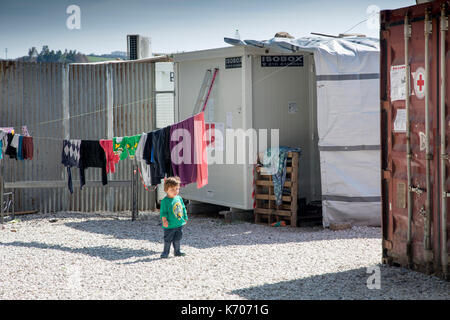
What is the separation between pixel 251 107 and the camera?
1295 centimetres

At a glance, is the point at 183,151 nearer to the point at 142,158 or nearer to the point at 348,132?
the point at 142,158

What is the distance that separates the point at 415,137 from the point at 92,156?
22.8ft

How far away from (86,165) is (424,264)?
7.26 meters

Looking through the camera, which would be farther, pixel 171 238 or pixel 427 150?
pixel 171 238

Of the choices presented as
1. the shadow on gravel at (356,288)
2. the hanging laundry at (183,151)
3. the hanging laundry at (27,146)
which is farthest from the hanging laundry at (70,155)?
the shadow on gravel at (356,288)

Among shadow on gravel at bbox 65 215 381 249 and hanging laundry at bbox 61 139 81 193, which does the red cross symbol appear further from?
hanging laundry at bbox 61 139 81 193

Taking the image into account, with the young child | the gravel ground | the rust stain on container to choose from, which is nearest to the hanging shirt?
the young child

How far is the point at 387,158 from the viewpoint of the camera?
880 cm

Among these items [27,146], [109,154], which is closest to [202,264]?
[109,154]

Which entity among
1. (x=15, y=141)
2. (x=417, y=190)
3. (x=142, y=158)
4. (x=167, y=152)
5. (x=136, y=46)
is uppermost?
(x=136, y=46)

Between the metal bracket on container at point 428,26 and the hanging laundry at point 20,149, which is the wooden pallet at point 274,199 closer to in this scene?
the hanging laundry at point 20,149

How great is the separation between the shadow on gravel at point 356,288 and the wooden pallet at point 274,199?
4219mm

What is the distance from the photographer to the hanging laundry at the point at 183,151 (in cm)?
1166

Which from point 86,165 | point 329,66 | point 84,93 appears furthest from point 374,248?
point 84,93
